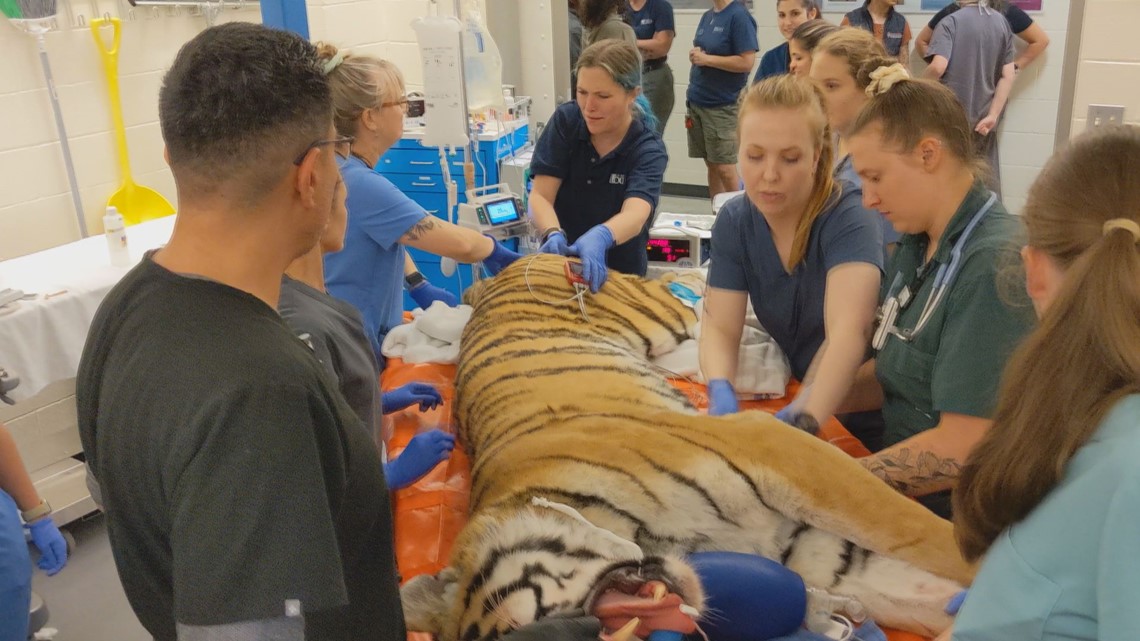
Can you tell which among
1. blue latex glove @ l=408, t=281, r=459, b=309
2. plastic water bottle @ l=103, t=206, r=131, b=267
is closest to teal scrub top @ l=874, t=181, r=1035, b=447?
blue latex glove @ l=408, t=281, r=459, b=309

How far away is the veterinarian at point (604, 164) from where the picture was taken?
10.1 feet

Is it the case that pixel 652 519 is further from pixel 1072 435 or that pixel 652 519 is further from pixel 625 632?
pixel 1072 435

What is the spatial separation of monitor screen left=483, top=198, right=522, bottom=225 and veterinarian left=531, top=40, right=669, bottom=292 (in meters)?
0.13

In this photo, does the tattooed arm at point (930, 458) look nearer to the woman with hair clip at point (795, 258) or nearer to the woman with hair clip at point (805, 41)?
the woman with hair clip at point (795, 258)

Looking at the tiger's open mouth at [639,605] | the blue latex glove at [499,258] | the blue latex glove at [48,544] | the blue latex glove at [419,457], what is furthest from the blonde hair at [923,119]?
the blue latex glove at [48,544]

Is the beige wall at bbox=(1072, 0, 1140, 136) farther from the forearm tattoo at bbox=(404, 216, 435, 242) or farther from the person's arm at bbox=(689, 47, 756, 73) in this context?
the person's arm at bbox=(689, 47, 756, 73)

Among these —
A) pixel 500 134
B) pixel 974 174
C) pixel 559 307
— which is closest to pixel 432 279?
pixel 500 134

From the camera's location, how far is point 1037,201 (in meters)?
1.10

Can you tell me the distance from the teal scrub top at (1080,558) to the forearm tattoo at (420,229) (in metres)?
1.83

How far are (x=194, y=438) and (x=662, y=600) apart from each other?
67 cm

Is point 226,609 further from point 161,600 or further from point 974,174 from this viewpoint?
point 974,174

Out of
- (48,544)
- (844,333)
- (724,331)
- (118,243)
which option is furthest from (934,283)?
(118,243)

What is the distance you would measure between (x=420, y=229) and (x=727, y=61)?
159 inches

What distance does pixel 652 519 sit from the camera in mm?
1594
